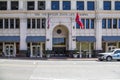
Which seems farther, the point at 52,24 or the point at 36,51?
the point at 36,51

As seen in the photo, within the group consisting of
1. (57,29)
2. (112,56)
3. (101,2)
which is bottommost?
(112,56)

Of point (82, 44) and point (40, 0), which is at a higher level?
point (40, 0)

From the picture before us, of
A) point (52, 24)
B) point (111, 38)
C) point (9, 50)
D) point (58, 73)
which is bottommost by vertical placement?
point (58, 73)

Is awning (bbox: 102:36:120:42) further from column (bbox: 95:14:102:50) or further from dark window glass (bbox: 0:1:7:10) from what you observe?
dark window glass (bbox: 0:1:7:10)

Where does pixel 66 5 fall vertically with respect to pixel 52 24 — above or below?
above

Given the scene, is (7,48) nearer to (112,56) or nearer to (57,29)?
(57,29)

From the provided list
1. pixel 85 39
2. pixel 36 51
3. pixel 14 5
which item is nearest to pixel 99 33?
pixel 85 39

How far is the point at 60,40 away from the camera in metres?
63.3

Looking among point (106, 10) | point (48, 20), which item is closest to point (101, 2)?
point (106, 10)

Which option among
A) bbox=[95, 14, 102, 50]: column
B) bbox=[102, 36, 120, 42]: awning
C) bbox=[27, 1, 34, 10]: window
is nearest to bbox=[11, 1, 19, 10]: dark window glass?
bbox=[27, 1, 34, 10]: window

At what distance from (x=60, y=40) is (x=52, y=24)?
3.60 meters

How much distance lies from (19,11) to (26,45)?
6.03m

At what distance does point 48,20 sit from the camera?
60.8 meters

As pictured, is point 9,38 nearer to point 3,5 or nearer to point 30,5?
point 3,5
